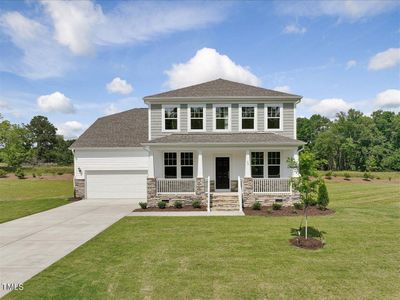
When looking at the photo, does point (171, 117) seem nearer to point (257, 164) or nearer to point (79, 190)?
point (257, 164)

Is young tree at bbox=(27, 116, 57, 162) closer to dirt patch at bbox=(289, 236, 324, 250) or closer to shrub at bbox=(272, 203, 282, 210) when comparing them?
shrub at bbox=(272, 203, 282, 210)

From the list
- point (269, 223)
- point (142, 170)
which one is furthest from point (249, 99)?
point (142, 170)

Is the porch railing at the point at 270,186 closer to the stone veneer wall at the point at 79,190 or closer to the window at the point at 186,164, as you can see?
the window at the point at 186,164

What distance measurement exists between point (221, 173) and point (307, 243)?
332 inches

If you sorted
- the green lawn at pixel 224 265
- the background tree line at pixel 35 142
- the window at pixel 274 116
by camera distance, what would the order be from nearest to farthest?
the green lawn at pixel 224 265 → the window at pixel 274 116 → the background tree line at pixel 35 142

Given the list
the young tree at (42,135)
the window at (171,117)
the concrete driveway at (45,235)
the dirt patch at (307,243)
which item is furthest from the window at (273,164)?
the young tree at (42,135)

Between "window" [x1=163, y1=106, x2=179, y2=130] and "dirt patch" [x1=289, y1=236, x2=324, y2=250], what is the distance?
33.0 ft

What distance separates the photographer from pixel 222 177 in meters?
16.1

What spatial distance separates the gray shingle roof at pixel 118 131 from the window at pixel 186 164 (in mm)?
4634

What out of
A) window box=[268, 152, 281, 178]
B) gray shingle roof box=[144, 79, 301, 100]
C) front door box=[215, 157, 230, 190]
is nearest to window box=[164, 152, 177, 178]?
front door box=[215, 157, 230, 190]

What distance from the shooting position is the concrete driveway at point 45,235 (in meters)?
6.61

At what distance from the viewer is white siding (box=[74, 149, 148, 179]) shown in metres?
19.0

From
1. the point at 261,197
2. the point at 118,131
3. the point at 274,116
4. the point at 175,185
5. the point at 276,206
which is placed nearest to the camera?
the point at 276,206

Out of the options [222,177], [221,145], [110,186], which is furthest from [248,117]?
[110,186]
